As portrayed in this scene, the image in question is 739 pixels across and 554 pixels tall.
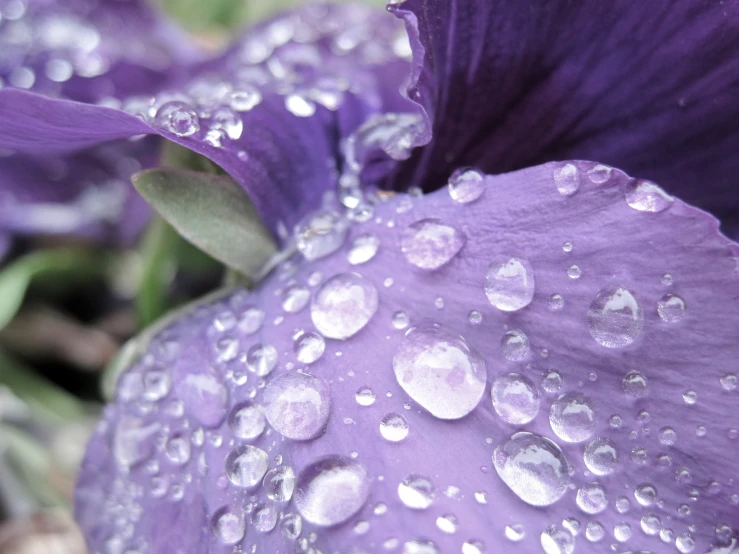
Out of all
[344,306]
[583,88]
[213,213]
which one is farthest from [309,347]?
[583,88]

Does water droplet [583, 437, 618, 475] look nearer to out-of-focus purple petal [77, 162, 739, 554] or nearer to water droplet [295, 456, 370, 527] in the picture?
out-of-focus purple petal [77, 162, 739, 554]

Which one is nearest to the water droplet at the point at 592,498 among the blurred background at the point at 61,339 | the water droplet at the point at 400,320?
the water droplet at the point at 400,320

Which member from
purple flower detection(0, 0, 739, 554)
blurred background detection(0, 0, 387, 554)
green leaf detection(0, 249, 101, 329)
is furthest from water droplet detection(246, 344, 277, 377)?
green leaf detection(0, 249, 101, 329)

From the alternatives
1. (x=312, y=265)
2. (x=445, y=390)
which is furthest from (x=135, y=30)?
(x=445, y=390)

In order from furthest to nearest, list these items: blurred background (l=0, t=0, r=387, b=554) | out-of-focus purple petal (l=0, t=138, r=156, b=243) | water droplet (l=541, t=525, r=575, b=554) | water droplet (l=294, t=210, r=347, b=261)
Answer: out-of-focus purple petal (l=0, t=138, r=156, b=243) < blurred background (l=0, t=0, r=387, b=554) < water droplet (l=294, t=210, r=347, b=261) < water droplet (l=541, t=525, r=575, b=554)

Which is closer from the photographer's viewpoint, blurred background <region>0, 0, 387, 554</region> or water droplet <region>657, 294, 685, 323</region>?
water droplet <region>657, 294, 685, 323</region>

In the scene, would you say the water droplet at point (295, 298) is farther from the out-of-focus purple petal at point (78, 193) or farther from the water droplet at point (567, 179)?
the out-of-focus purple petal at point (78, 193)

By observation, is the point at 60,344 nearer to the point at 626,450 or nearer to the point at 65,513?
the point at 65,513

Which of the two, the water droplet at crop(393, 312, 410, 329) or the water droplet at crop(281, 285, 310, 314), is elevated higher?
the water droplet at crop(393, 312, 410, 329)
